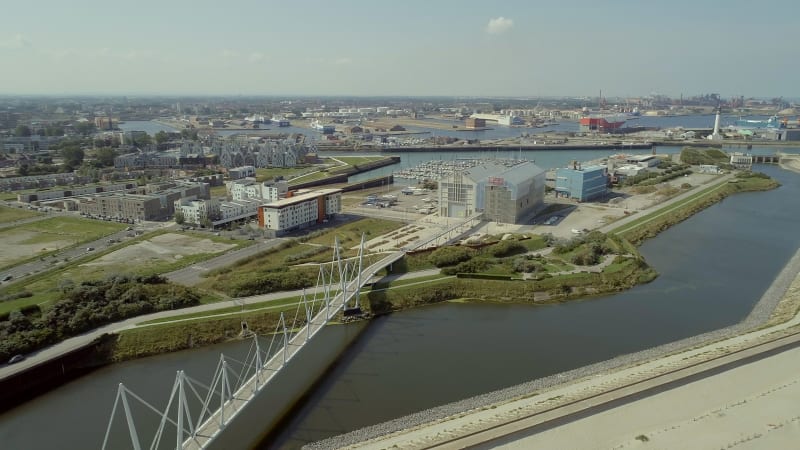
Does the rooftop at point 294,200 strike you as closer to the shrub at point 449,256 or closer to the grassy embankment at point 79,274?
the grassy embankment at point 79,274

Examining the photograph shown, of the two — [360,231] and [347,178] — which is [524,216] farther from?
[347,178]

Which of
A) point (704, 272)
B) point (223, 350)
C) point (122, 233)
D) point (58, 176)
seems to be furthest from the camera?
point (58, 176)

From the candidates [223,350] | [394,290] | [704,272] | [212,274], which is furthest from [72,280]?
[704,272]

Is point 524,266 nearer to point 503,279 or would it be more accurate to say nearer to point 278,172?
point 503,279

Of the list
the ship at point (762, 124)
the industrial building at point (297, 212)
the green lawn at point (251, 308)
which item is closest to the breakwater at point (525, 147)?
the ship at point (762, 124)

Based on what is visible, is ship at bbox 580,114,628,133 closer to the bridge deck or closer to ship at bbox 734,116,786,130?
ship at bbox 734,116,786,130
